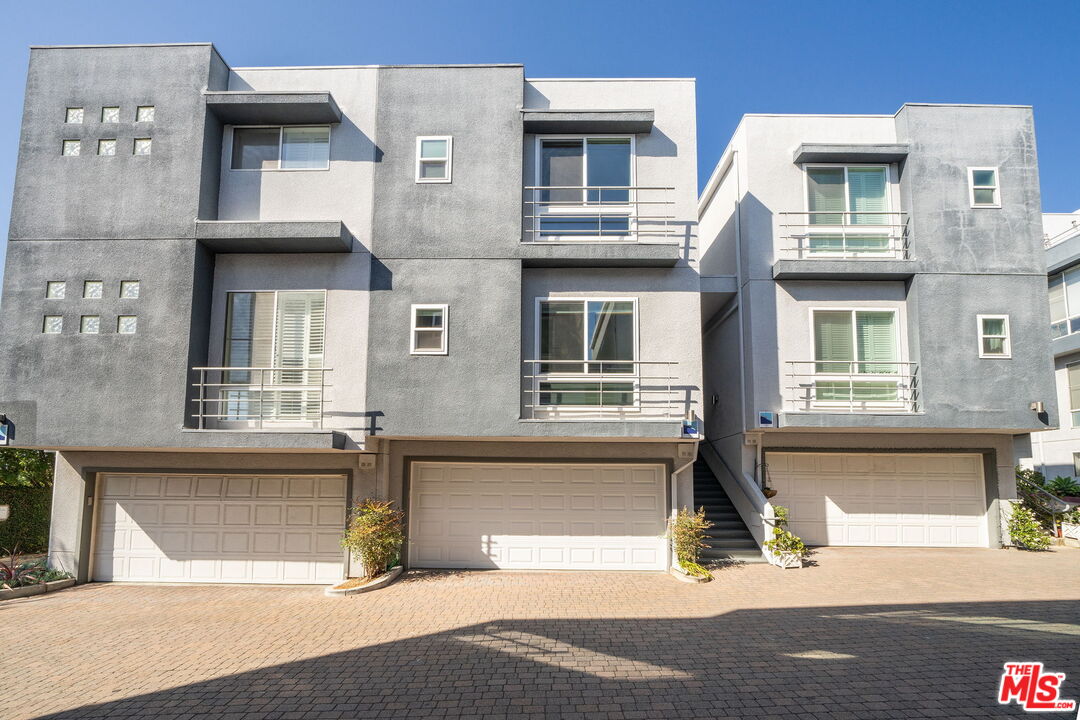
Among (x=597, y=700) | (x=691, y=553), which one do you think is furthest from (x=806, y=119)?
(x=597, y=700)

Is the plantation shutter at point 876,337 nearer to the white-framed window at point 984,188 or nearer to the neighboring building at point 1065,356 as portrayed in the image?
the white-framed window at point 984,188

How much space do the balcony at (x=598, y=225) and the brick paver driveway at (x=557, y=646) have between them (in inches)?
220

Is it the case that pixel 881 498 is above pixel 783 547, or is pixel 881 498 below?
above

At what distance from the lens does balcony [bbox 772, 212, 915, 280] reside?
1393 cm

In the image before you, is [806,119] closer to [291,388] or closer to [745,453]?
[745,453]

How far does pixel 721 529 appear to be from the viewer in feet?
45.3

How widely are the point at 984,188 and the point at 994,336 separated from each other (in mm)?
2991

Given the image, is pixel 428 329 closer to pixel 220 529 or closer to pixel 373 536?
pixel 373 536

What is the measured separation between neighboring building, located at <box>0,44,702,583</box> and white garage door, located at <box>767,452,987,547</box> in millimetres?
3079

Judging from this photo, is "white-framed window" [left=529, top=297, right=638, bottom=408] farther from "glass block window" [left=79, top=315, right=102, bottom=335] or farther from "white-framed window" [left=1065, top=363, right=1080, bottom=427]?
"white-framed window" [left=1065, top=363, right=1080, bottom=427]

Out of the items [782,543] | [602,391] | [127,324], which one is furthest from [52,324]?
[782,543]

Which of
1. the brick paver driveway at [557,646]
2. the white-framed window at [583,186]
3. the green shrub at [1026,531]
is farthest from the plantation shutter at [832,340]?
the white-framed window at [583,186]

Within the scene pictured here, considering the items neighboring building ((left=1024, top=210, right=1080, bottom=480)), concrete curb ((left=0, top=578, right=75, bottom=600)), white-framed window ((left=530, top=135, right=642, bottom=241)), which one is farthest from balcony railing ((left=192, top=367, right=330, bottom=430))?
neighboring building ((left=1024, top=210, right=1080, bottom=480))

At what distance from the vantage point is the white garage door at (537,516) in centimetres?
1284
